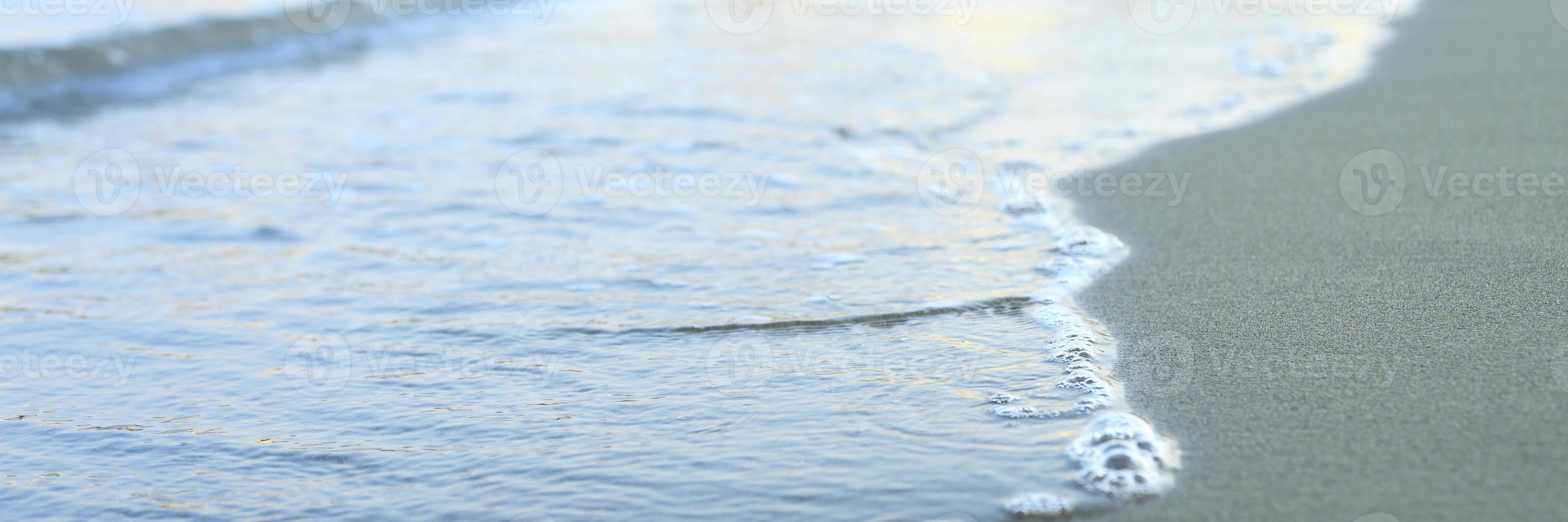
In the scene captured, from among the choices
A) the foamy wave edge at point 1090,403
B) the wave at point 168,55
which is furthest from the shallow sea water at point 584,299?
the wave at point 168,55

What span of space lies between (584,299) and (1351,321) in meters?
2.11

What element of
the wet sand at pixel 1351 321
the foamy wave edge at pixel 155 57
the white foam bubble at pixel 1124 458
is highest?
the foamy wave edge at pixel 155 57

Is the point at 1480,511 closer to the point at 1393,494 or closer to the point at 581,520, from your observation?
the point at 1393,494

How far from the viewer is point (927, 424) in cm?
256

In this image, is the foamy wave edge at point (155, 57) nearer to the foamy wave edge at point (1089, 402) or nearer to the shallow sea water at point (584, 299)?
the shallow sea water at point (584, 299)

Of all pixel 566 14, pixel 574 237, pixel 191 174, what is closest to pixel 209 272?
pixel 574 237

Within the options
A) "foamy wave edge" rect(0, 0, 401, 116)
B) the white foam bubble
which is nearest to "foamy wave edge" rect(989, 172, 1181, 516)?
the white foam bubble

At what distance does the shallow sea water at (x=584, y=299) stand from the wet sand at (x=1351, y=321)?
163 mm

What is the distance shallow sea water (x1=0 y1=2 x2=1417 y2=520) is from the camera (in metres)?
2.45

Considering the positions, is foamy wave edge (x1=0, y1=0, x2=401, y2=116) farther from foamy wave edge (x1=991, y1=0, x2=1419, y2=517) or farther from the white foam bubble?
the white foam bubble

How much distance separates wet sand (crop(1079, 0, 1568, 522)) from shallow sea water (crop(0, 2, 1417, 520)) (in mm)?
163

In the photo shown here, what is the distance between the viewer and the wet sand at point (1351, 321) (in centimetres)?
213

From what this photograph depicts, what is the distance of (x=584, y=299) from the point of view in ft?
11.8

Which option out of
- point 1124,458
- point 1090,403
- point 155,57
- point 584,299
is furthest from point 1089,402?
point 155,57
